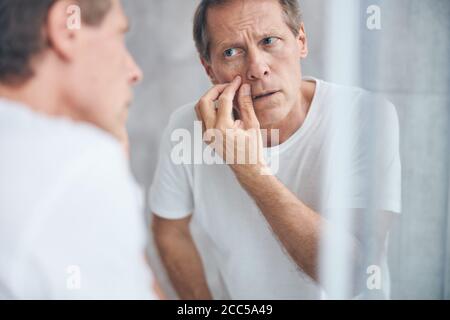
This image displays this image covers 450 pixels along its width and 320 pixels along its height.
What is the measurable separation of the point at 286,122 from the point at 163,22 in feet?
1.15

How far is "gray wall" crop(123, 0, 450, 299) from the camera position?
1122mm

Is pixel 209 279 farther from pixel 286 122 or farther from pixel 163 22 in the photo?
pixel 163 22

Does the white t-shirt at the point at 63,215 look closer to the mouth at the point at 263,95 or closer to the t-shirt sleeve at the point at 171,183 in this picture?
the t-shirt sleeve at the point at 171,183

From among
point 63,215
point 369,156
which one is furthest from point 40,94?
point 369,156

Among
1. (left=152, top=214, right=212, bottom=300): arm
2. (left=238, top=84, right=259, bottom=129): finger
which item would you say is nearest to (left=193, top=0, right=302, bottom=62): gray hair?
(left=238, top=84, right=259, bottom=129): finger

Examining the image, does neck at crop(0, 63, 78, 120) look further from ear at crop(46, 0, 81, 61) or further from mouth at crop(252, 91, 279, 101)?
mouth at crop(252, 91, 279, 101)

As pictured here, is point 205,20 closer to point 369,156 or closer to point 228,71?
point 228,71

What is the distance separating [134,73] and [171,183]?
26 cm

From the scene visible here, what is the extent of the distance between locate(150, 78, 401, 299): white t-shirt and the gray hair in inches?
5.2

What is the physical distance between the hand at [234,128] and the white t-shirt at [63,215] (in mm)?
219

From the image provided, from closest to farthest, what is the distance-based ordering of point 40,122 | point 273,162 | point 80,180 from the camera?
point 80,180 → point 40,122 → point 273,162

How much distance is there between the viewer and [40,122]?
104cm

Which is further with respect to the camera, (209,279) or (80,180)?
(209,279)
